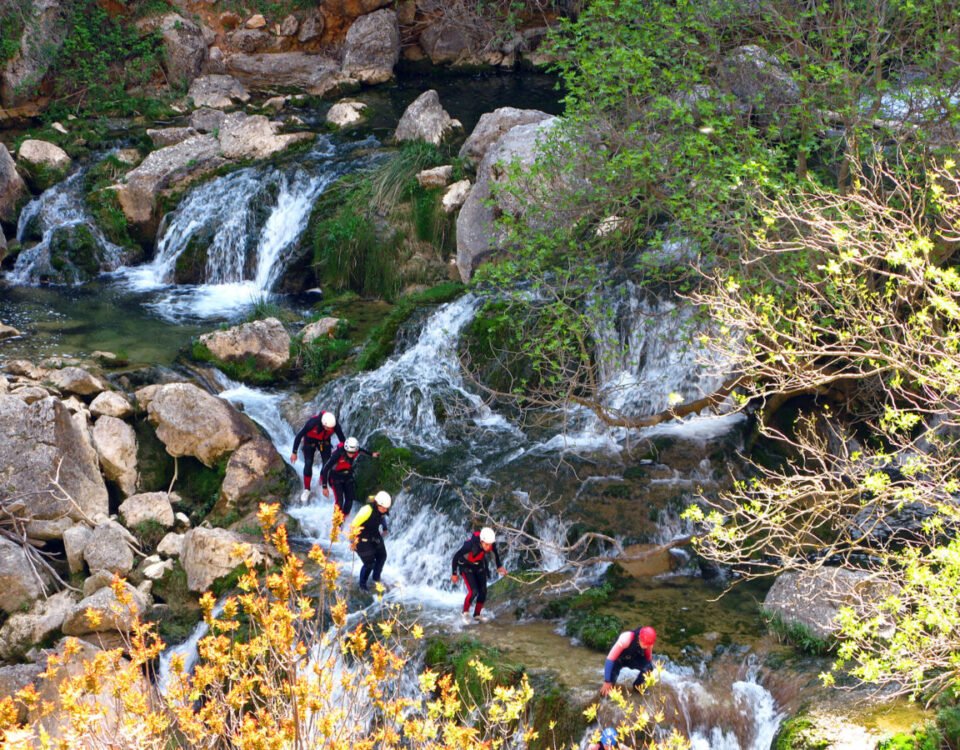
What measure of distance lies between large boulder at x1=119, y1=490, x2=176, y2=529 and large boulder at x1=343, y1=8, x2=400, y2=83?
49.1 ft

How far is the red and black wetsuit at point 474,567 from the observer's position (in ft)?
34.7

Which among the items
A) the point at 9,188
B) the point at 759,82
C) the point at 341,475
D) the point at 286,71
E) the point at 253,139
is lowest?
the point at 341,475

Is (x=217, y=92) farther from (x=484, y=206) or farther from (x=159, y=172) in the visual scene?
(x=484, y=206)


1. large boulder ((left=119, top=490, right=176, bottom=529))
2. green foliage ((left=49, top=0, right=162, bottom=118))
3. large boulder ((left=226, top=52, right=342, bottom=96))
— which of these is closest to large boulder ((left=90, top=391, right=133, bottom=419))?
large boulder ((left=119, top=490, right=176, bottom=529))

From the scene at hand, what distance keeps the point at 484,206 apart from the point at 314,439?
199 inches

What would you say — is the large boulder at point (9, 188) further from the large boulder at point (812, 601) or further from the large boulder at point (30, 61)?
the large boulder at point (812, 601)

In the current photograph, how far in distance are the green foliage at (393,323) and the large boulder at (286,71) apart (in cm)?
1091

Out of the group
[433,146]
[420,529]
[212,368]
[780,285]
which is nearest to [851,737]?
[780,285]

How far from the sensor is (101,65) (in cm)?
2414

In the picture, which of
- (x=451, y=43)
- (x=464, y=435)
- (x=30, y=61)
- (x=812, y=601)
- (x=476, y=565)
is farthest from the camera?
(x=451, y=43)

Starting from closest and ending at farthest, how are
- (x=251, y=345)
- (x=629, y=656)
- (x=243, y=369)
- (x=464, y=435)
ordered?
(x=629, y=656)
(x=464, y=435)
(x=243, y=369)
(x=251, y=345)

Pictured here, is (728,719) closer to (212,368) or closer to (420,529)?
(420,529)

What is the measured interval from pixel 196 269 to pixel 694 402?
10668mm

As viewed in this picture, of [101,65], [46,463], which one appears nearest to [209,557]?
[46,463]
